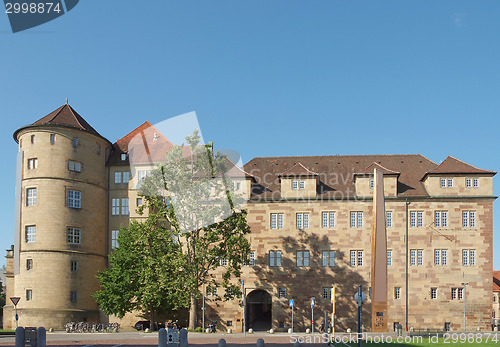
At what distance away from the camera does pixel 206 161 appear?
162 ft

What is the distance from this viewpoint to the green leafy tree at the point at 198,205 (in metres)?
48.7

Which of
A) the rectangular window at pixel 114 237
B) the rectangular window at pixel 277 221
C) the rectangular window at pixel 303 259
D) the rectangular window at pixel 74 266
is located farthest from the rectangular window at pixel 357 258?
the rectangular window at pixel 74 266

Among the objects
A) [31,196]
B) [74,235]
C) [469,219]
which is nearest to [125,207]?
[74,235]

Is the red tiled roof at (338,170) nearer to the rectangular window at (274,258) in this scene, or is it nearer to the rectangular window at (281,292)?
the rectangular window at (274,258)

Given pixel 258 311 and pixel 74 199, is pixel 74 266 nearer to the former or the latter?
pixel 74 199

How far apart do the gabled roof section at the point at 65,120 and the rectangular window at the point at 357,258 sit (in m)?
26.7

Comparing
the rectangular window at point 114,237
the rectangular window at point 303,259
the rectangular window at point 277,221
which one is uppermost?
the rectangular window at point 277,221

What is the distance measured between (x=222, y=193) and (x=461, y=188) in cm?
2194

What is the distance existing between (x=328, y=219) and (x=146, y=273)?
59.4 ft

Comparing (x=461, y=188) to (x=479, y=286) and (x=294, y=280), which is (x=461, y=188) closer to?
(x=479, y=286)

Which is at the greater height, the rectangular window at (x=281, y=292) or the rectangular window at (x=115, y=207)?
the rectangular window at (x=115, y=207)

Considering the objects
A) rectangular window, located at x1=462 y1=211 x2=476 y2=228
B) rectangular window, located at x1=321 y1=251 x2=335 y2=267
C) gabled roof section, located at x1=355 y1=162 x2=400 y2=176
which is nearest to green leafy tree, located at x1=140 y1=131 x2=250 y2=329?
rectangular window, located at x1=321 y1=251 x2=335 y2=267

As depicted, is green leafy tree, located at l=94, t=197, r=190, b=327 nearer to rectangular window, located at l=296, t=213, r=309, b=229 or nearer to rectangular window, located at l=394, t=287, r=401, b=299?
rectangular window, located at l=296, t=213, r=309, b=229

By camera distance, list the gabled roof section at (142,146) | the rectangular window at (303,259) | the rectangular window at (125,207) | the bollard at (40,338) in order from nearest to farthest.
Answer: the bollard at (40,338)
the rectangular window at (303,259)
the rectangular window at (125,207)
the gabled roof section at (142,146)
